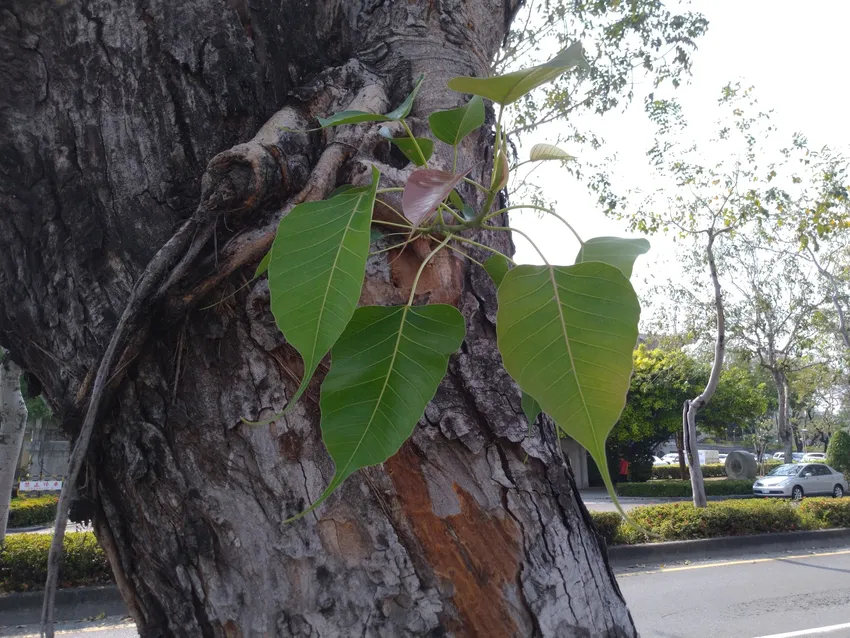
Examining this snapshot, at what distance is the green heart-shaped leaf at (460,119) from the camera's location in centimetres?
72

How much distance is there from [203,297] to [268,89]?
1.42 feet

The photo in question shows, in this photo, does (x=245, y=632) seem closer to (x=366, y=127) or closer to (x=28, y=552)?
(x=366, y=127)

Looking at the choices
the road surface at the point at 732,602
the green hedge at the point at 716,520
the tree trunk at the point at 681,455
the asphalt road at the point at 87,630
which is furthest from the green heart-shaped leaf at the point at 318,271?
the tree trunk at the point at 681,455

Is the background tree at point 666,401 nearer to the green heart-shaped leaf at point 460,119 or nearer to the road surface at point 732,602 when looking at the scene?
the road surface at point 732,602

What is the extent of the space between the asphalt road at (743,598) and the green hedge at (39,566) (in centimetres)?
506

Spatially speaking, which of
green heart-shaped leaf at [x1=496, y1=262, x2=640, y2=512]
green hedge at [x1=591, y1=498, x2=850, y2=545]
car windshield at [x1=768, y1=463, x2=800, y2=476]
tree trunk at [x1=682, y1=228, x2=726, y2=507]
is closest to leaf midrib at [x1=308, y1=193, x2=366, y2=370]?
green heart-shaped leaf at [x1=496, y1=262, x2=640, y2=512]

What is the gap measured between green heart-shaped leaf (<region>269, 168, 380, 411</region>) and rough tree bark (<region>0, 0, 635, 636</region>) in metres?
0.28

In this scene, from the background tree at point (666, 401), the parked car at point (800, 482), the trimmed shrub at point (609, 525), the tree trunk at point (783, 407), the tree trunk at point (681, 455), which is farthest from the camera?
the tree trunk at point (783, 407)

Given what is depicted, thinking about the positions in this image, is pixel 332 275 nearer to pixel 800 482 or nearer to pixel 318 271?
pixel 318 271

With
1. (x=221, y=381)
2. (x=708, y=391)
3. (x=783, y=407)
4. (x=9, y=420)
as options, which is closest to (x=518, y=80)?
(x=221, y=381)

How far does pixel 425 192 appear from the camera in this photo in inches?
22.3

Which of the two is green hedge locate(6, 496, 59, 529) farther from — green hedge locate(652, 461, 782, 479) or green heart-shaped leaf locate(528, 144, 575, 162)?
green hedge locate(652, 461, 782, 479)

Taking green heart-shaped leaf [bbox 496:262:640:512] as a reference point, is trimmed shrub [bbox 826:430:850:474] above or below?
below

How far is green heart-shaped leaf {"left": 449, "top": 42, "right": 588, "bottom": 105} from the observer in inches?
23.5
